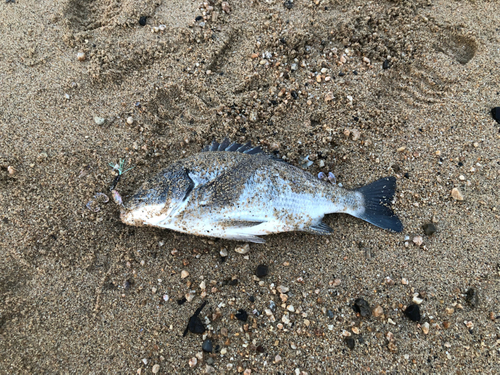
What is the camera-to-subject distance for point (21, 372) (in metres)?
2.67

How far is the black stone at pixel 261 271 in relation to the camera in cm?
307

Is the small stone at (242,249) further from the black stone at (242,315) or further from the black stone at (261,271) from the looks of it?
the black stone at (242,315)

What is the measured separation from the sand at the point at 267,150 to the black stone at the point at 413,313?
2.0 inches

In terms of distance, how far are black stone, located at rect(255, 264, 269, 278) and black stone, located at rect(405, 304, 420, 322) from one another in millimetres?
1488

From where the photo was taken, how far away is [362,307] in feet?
9.58

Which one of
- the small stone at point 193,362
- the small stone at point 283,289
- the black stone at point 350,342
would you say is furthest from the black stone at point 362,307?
the small stone at point 193,362

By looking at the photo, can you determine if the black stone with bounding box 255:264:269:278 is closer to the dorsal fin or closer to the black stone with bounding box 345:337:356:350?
the black stone with bounding box 345:337:356:350

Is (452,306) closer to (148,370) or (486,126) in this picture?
(486,126)

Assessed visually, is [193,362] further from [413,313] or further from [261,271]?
[413,313]

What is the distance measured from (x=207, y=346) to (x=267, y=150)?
2.27 metres

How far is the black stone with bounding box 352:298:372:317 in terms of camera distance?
291cm

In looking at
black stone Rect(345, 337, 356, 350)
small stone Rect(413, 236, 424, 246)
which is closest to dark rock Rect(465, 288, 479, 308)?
small stone Rect(413, 236, 424, 246)

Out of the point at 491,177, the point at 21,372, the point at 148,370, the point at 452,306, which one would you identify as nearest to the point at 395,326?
the point at 452,306

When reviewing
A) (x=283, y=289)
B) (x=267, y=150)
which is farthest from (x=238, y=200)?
(x=283, y=289)
